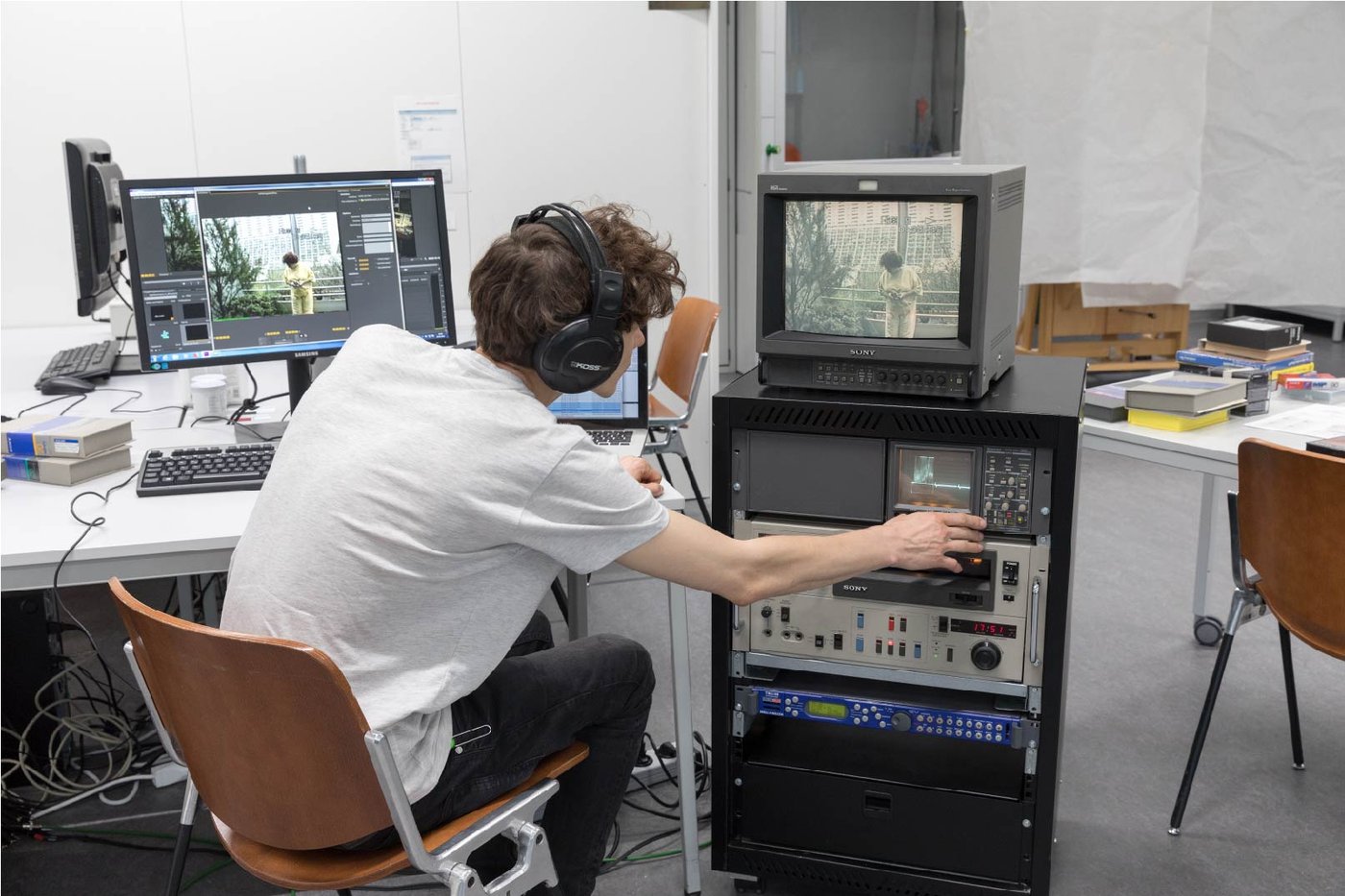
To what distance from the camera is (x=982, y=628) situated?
5.82 ft

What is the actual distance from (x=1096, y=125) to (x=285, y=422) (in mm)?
3276

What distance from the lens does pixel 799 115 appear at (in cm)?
562

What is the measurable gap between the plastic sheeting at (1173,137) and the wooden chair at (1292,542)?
2.63 m

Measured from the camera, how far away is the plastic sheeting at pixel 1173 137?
430 centimetres

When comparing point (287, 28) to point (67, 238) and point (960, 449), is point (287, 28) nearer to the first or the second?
point (67, 238)

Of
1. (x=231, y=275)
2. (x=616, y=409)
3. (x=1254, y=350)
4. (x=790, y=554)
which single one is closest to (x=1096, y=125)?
(x=1254, y=350)

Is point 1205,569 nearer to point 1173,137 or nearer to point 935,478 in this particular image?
point 935,478

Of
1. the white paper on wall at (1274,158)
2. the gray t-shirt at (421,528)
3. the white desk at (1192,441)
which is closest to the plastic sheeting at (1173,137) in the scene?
the white paper on wall at (1274,158)

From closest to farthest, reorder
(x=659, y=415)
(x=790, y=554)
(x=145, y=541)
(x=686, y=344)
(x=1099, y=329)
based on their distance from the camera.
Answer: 1. (x=790, y=554)
2. (x=145, y=541)
3. (x=659, y=415)
4. (x=686, y=344)
5. (x=1099, y=329)

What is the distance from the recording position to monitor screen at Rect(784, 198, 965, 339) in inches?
67.5

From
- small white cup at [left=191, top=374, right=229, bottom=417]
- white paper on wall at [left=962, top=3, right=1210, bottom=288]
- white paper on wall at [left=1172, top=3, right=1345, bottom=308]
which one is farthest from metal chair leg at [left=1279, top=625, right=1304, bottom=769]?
white paper on wall at [left=1172, top=3, right=1345, bottom=308]

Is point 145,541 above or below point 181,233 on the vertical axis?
below

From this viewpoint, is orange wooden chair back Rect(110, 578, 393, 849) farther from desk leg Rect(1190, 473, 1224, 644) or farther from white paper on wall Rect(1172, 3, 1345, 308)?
white paper on wall Rect(1172, 3, 1345, 308)

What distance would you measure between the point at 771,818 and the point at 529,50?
2489mm
